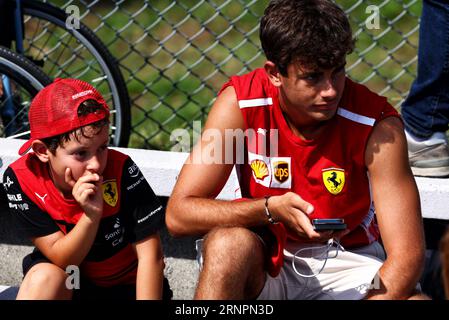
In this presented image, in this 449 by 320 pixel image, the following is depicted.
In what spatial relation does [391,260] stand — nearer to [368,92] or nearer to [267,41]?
[368,92]

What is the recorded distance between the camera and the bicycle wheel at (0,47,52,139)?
15.4ft

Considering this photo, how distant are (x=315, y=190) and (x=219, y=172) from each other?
0.33 meters

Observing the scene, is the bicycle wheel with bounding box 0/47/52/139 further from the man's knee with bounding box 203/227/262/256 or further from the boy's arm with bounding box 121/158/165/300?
the man's knee with bounding box 203/227/262/256

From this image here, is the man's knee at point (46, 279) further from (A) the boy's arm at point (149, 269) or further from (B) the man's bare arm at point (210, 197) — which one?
(B) the man's bare arm at point (210, 197)

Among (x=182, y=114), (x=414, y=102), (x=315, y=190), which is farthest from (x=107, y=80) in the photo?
(x=315, y=190)

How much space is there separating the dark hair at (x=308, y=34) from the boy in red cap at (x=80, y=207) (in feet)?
2.07

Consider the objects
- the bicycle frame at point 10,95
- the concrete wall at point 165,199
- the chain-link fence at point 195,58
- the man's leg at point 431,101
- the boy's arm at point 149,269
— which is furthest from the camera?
the chain-link fence at point 195,58

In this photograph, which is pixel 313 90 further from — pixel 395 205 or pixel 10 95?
pixel 10 95

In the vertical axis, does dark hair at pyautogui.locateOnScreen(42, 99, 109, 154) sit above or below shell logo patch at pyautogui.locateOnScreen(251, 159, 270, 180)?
above

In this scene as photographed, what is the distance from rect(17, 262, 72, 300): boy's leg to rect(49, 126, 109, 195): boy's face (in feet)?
1.05

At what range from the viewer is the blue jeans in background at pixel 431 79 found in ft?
14.1

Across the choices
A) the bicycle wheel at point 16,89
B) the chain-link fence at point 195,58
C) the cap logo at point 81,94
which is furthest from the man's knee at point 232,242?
the chain-link fence at point 195,58

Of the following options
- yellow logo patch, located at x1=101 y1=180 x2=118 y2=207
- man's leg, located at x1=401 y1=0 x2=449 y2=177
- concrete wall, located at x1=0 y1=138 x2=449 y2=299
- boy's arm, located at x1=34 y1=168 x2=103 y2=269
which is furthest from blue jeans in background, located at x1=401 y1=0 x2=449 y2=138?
boy's arm, located at x1=34 y1=168 x2=103 y2=269

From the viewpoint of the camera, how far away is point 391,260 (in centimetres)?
346
